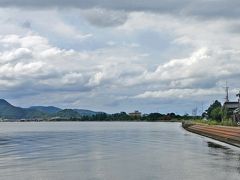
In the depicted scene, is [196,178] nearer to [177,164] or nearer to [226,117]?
[177,164]

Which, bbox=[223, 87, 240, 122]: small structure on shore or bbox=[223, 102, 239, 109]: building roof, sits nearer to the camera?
bbox=[223, 87, 240, 122]: small structure on shore

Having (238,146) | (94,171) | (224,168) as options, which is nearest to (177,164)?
(224,168)

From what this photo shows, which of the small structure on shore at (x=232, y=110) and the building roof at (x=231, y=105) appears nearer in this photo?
the small structure on shore at (x=232, y=110)

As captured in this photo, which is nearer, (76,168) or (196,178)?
(196,178)

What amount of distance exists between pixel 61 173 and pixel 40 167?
4.97 meters

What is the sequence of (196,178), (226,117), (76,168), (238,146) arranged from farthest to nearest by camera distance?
(226,117), (238,146), (76,168), (196,178)

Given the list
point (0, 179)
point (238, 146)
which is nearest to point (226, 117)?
point (238, 146)

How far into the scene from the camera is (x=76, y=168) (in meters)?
36.2

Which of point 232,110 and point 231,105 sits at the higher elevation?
point 231,105

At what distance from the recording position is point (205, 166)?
36.9m

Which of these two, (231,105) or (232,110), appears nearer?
(232,110)

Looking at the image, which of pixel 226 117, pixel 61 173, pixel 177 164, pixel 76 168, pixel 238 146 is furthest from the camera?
pixel 226 117

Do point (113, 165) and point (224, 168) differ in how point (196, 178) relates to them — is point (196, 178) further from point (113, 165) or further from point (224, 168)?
point (113, 165)

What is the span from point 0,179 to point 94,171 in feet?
21.5
